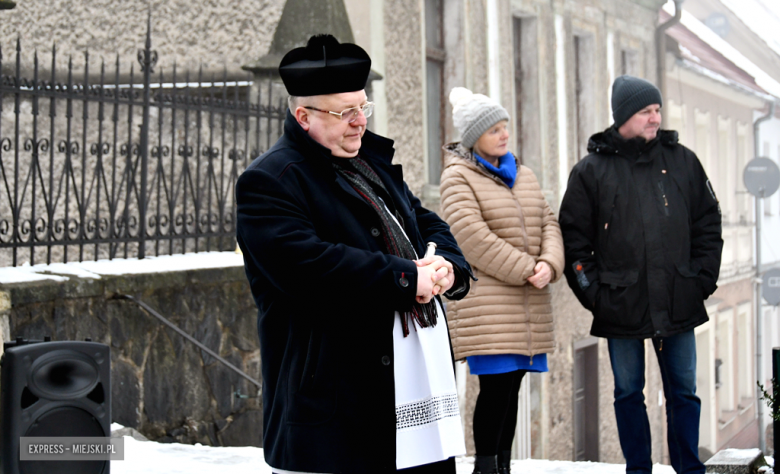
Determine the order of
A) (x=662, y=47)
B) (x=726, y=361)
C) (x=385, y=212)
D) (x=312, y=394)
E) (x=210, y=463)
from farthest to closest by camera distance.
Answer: (x=726, y=361) < (x=662, y=47) < (x=210, y=463) < (x=385, y=212) < (x=312, y=394)

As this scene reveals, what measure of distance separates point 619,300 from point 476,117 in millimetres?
1004

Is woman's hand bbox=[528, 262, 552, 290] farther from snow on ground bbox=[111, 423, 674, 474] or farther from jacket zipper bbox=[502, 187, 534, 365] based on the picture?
snow on ground bbox=[111, 423, 674, 474]

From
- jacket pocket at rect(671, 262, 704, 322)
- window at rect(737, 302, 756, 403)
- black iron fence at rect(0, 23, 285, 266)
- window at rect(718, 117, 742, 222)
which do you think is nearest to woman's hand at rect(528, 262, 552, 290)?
jacket pocket at rect(671, 262, 704, 322)

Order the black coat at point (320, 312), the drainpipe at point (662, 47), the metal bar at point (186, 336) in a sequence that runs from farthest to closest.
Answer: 1. the drainpipe at point (662, 47)
2. the metal bar at point (186, 336)
3. the black coat at point (320, 312)

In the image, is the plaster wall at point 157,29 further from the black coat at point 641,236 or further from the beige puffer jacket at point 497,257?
the black coat at point 641,236

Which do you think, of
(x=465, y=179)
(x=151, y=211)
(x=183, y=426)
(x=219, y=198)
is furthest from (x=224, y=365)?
(x=465, y=179)

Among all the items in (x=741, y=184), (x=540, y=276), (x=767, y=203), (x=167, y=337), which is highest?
(x=741, y=184)


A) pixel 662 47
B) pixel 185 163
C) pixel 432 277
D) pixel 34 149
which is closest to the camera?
pixel 432 277

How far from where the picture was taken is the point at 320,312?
8.70 feet

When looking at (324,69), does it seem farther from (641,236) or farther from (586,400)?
(586,400)

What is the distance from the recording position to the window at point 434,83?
9.59m

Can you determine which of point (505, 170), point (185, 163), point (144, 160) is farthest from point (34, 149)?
point (505, 170)

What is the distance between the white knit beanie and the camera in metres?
4.48

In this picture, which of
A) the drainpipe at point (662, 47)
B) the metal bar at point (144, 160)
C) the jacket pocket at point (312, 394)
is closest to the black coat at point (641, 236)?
the jacket pocket at point (312, 394)
